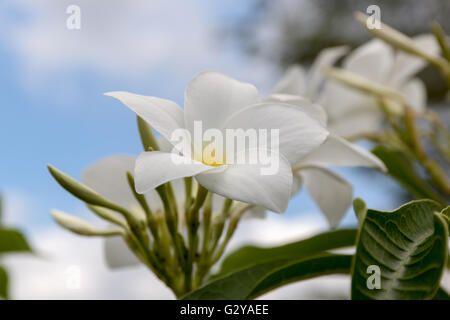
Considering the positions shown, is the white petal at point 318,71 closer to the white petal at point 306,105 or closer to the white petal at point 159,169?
the white petal at point 306,105

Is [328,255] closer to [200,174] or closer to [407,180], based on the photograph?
[200,174]

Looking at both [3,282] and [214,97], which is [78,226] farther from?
[3,282]

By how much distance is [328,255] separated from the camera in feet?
1.42

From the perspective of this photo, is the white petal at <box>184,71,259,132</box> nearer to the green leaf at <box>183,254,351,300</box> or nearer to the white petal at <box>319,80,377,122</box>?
the green leaf at <box>183,254,351,300</box>

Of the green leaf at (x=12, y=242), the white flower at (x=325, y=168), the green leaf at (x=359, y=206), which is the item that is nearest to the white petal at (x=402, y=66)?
the white flower at (x=325, y=168)

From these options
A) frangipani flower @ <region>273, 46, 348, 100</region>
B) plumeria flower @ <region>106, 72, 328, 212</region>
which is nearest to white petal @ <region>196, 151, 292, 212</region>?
plumeria flower @ <region>106, 72, 328, 212</region>

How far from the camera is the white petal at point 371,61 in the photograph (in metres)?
0.77

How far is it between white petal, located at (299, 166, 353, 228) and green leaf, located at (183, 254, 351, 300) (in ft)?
0.38

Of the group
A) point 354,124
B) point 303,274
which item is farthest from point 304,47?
point 303,274

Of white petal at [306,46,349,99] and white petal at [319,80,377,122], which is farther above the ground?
white petal at [306,46,349,99]

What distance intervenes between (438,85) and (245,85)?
3271mm

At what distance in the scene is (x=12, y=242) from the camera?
0.83m

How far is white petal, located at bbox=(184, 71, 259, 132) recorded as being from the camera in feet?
1.24

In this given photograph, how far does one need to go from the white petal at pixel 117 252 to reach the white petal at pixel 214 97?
0.68 feet
